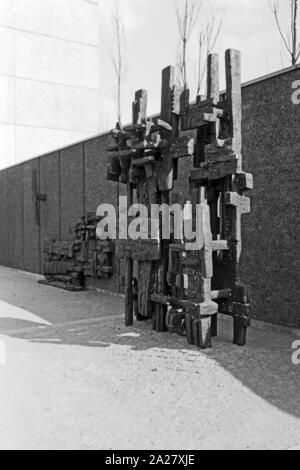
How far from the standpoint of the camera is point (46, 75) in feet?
66.1

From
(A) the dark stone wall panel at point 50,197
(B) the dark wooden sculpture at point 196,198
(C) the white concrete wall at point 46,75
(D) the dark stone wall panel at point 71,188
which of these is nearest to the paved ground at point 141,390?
(B) the dark wooden sculpture at point 196,198

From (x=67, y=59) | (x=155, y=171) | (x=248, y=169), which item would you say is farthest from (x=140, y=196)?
(x=67, y=59)

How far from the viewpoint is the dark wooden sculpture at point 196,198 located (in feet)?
16.6

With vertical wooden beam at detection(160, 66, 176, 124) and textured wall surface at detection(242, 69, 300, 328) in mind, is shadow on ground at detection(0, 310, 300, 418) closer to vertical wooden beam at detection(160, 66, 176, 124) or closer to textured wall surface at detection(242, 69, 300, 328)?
textured wall surface at detection(242, 69, 300, 328)

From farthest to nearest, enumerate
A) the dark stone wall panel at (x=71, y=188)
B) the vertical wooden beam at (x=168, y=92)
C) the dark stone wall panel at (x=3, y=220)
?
the dark stone wall panel at (x=3, y=220) < the dark stone wall panel at (x=71, y=188) < the vertical wooden beam at (x=168, y=92)

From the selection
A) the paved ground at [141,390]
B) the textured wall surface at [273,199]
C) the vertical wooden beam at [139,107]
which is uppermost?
the vertical wooden beam at [139,107]

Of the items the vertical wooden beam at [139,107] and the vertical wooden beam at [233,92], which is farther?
the vertical wooden beam at [139,107]

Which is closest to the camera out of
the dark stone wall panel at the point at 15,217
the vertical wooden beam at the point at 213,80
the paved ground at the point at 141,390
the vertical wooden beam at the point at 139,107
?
the paved ground at the point at 141,390

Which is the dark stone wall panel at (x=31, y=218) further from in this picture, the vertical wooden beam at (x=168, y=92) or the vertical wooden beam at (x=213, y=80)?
the vertical wooden beam at (x=213, y=80)

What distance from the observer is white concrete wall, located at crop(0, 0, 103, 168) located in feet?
63.6

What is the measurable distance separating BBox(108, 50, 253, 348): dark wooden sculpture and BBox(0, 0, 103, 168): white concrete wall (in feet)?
47.8

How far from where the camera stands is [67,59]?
20641 millimetres

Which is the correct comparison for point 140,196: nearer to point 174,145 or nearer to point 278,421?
point 174,145

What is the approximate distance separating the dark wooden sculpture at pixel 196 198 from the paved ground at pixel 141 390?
36cm
